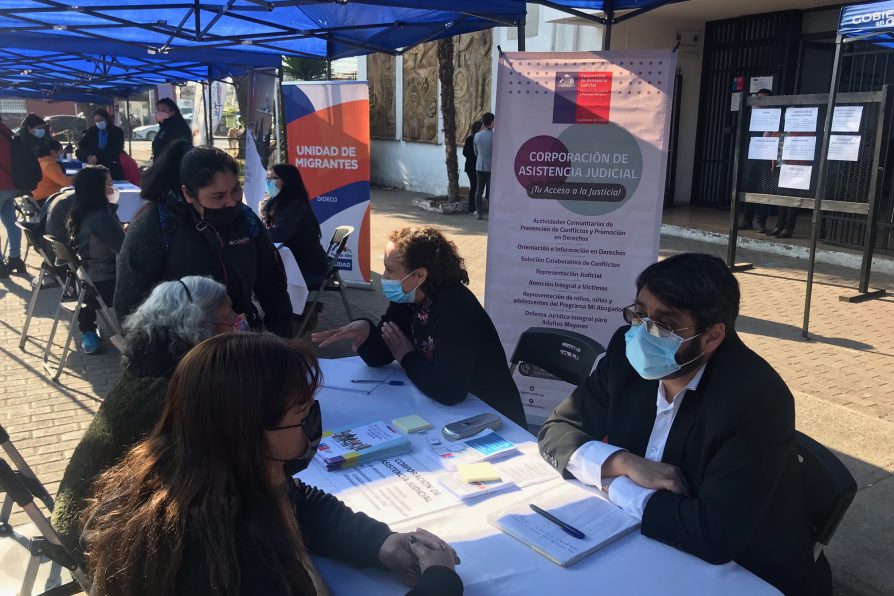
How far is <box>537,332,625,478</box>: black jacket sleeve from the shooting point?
2139 millimetres

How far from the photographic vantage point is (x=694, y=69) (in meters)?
12.0

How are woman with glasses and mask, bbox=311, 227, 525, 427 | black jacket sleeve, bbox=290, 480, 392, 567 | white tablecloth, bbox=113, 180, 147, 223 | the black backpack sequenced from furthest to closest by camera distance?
the black backpack → white tablecloth, bbox=113, 180, 147, 223 → woman with glasses and mask, bbox=311, 227, 525, 427 → black jacket sleeve, bbox=290, 480, 392, 567

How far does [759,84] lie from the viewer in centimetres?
1117

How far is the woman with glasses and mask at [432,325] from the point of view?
290cm

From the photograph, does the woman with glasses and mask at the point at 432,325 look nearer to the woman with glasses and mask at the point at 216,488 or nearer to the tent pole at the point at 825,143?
the woman with glasses and mask at the point at 216,488

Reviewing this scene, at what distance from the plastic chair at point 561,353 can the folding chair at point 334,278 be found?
2589 mm

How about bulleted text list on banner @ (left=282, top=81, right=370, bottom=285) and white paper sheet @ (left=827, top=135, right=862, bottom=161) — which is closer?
white paper sheet @ (left=827, top=135, right=862, bottom=161)

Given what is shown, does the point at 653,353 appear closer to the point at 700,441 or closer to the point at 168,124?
the point at 700,441

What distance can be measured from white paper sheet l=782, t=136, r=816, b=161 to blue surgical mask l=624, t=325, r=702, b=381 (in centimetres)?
549

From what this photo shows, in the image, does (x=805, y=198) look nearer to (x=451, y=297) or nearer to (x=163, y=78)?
(x=451, y=297)

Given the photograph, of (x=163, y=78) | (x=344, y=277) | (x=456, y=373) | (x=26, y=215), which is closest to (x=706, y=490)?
(x=456, y=373)

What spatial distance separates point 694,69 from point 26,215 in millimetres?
11230

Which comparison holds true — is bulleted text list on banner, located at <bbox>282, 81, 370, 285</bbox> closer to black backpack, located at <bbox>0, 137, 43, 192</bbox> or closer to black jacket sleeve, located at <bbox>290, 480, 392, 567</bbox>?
black backpack, located at <bbox>0, 137, 43, 192</bbox>

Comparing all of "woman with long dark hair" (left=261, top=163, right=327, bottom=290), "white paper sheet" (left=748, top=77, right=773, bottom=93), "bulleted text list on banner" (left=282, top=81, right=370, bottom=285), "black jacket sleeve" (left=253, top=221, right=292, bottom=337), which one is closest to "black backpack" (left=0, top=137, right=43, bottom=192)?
"bulleted text list on banner" (left=282, top=81, right=370, bottom=285)
